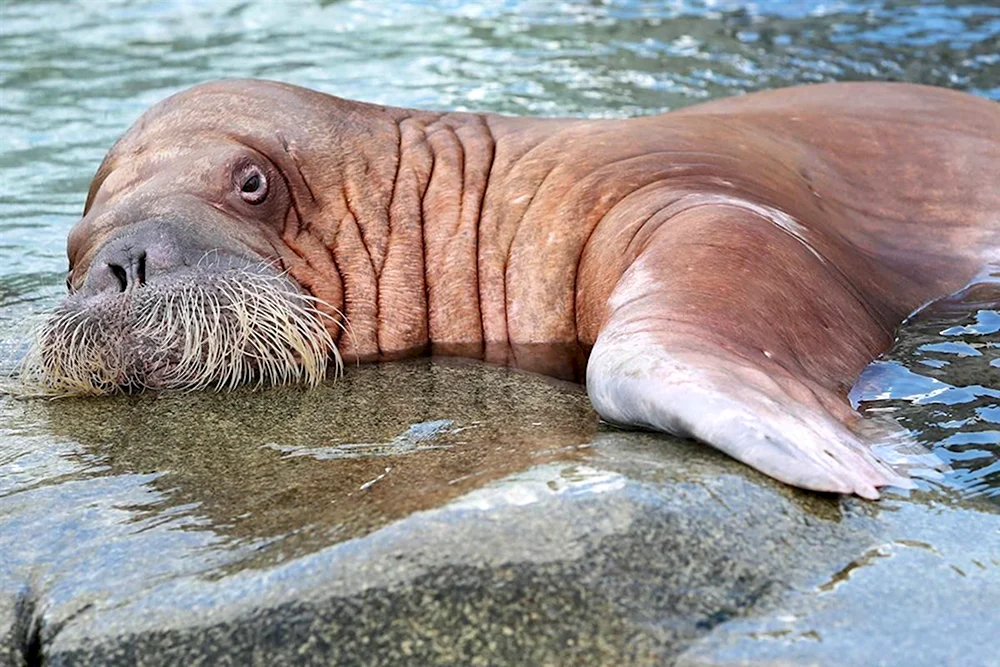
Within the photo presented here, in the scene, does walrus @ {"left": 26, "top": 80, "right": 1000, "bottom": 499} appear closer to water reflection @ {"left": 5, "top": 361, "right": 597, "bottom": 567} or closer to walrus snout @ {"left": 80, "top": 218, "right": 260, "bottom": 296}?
walrus snout @ {"left": 80, "top": 218, "right": 260, "bottom": 296}

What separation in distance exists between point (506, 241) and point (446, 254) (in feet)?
0.69

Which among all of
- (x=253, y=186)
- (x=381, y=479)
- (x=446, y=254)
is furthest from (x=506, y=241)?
(x=381, y=479)

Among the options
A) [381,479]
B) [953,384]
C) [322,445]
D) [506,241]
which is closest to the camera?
[381,479]

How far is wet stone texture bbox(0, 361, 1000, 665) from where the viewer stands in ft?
8.04

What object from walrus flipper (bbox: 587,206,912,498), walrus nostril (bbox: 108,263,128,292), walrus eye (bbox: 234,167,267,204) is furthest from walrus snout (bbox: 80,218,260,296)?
walrus flipper (bbox: 587,206,912,498)

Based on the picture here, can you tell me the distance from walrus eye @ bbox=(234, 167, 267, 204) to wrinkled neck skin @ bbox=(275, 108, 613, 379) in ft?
0.48

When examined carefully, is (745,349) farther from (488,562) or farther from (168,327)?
(168,327)

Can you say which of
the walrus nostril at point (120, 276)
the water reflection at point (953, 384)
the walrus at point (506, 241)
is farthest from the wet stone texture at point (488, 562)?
the walrus nostril at point (120, 276)

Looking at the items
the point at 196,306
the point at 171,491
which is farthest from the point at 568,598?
the point at 196,306

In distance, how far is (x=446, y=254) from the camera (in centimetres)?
486

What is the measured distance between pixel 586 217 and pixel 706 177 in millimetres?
412

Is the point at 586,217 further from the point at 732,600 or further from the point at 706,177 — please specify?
the point at 732,600

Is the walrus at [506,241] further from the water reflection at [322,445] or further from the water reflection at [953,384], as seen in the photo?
the water reflection at [322,445]

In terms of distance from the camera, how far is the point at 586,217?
4699mm
